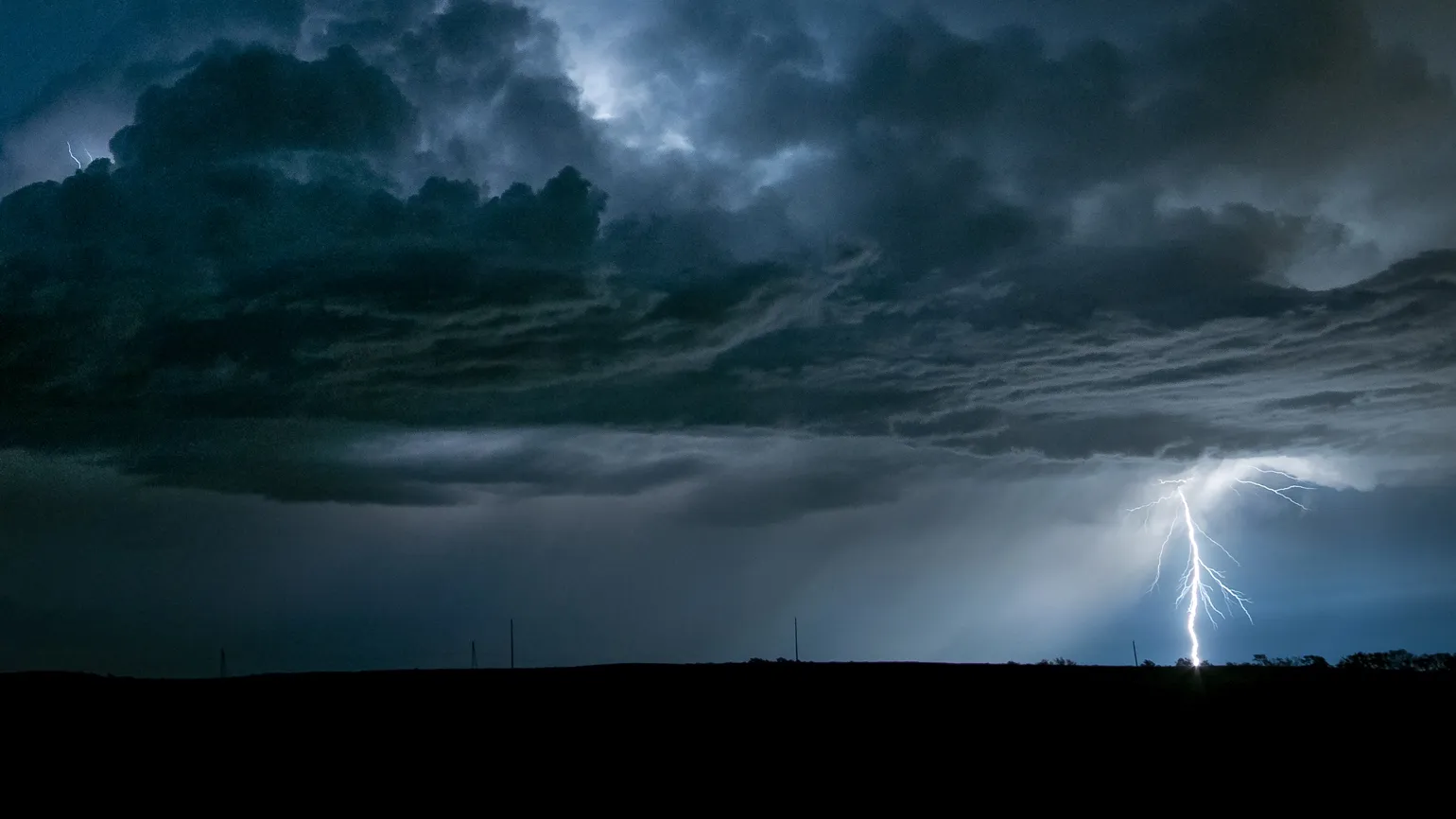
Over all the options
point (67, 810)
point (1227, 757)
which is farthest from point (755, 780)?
point (67, 810)

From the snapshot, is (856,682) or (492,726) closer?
(492,726)

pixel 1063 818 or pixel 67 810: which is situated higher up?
pixel 67 810

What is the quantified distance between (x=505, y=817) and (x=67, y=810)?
332 inches

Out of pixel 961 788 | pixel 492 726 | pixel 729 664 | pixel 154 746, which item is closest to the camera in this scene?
pixel 961 788

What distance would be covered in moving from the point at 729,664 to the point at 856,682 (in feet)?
19.5

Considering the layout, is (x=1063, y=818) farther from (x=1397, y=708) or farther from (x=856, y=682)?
(x=1397, y=708)

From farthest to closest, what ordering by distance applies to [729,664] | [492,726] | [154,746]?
[729,664]
[492,726]
[154,746]

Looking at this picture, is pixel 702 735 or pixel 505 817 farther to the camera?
pixel 702 735

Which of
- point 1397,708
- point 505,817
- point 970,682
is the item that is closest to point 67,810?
point 505,817

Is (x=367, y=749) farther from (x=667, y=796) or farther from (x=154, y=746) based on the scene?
(x=667, y=796)

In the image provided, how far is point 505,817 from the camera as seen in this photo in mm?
20109

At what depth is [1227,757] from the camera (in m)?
24.9

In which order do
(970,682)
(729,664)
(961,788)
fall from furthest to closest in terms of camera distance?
1. (729,664)
2. (970,682)
3. (961,788)

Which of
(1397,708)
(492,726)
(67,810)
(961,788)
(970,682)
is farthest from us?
(970,682)
